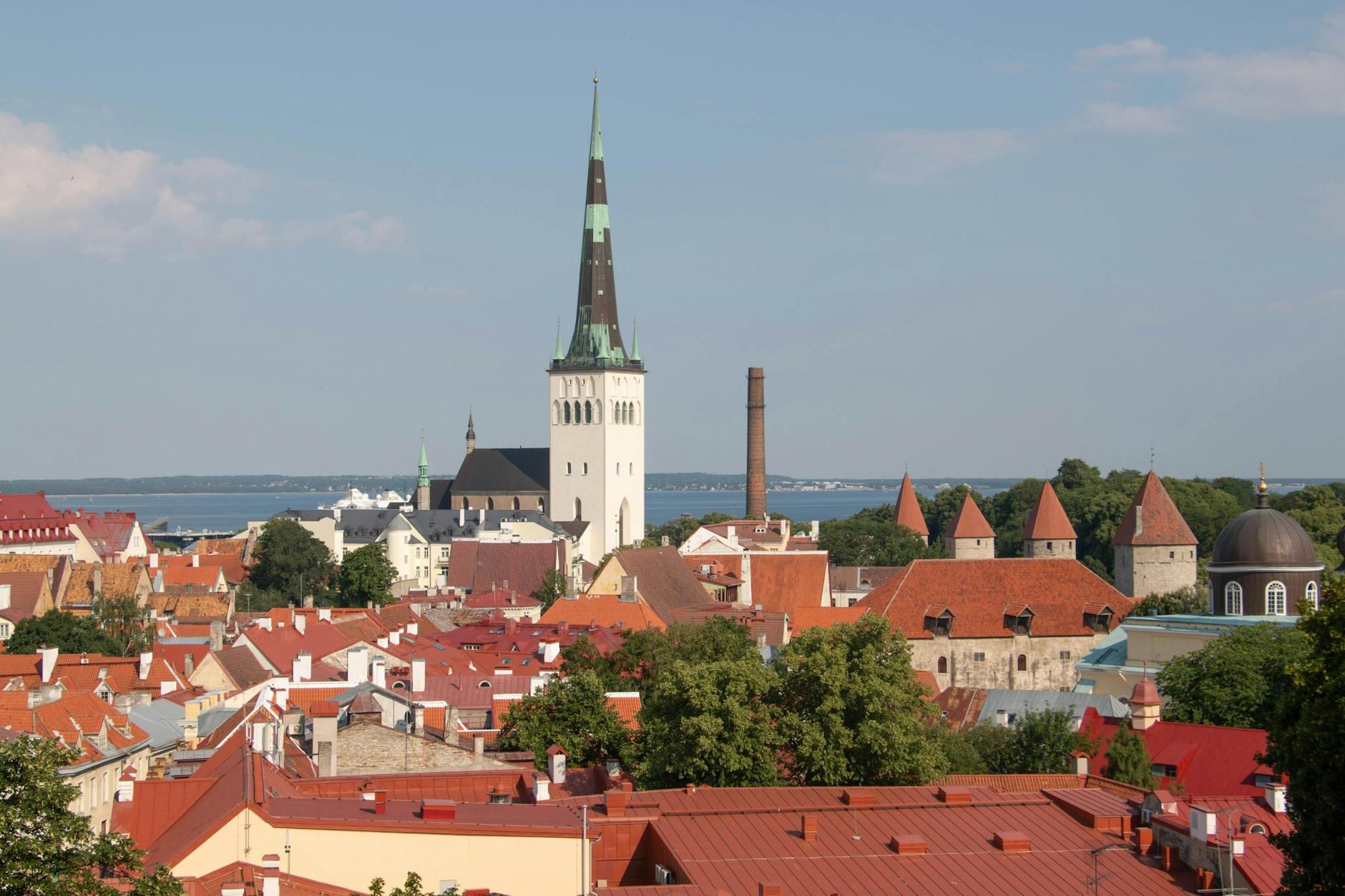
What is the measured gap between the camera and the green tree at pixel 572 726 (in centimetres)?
3044

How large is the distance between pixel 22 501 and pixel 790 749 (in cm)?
7189

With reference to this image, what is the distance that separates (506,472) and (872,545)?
2973 cm

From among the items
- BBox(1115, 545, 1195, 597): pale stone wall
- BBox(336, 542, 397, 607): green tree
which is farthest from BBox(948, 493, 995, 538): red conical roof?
BBox(336, 542, 397, 607): green tree

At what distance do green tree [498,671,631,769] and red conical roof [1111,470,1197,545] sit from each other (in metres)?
44.9

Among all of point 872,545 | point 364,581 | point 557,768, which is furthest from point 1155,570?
point 557,768

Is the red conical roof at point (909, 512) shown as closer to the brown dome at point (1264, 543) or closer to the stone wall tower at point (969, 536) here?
the stone wall tower at point (969, 536)

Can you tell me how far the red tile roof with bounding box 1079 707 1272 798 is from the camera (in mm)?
32094

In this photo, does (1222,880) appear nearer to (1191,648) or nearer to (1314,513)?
(1191,648)

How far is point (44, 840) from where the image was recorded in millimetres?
15547

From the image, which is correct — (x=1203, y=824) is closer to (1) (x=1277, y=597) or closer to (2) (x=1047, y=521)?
(1) (x=1277, y=597)

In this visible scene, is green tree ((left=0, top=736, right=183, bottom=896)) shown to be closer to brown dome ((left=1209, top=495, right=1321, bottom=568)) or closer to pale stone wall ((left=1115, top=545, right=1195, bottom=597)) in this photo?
brown dome ((left=1209, top=495, right=1321, bottom=568))

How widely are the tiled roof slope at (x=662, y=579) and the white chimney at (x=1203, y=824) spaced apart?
4181 centimetres

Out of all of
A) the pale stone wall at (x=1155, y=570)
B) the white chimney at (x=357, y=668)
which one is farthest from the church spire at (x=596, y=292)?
the white chimney at (x=357, y=668)

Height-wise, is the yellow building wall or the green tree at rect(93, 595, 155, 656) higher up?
the green tree at rect(93, 595, 155, 656)
